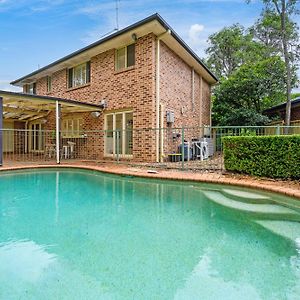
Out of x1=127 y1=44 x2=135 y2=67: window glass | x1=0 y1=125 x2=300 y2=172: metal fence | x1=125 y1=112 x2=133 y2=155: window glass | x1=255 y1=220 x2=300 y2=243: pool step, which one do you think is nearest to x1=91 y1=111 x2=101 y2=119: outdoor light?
x1=0 y1=125 x2=300 y2=172: metal fence

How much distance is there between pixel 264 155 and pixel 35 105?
1127cm

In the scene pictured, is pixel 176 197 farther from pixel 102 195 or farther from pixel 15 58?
pixel 15 58

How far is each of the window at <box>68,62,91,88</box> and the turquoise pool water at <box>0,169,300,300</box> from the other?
859cm

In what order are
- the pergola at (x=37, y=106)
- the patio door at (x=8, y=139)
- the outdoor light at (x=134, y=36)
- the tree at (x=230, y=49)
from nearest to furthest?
1. the pergola at (x=37, y=106)
2. the outdoor light at (x=134, y=36)
3. the patio door at (x=8, y=139)
4. the tree at (x=230, y=49)

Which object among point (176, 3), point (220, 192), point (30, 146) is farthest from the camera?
point (30, 146)

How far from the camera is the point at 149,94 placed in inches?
394

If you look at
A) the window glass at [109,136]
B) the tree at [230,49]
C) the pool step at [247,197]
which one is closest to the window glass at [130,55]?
the window glass at [109,136]

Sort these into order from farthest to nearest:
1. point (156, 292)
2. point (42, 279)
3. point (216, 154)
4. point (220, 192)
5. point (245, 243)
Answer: point (216, 154), point (220, 192), point (245, 243), point (42, 279), point (156, 292)

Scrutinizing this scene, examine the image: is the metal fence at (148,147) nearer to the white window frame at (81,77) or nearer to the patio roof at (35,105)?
the patio roof at (35,105)

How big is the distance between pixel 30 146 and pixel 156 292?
17506mm

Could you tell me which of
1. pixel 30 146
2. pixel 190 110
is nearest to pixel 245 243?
pixel 190 110

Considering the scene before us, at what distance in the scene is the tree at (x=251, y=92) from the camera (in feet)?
50.5

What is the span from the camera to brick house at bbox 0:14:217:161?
32.8 feet

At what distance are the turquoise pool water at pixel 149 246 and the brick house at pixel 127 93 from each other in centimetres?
446
